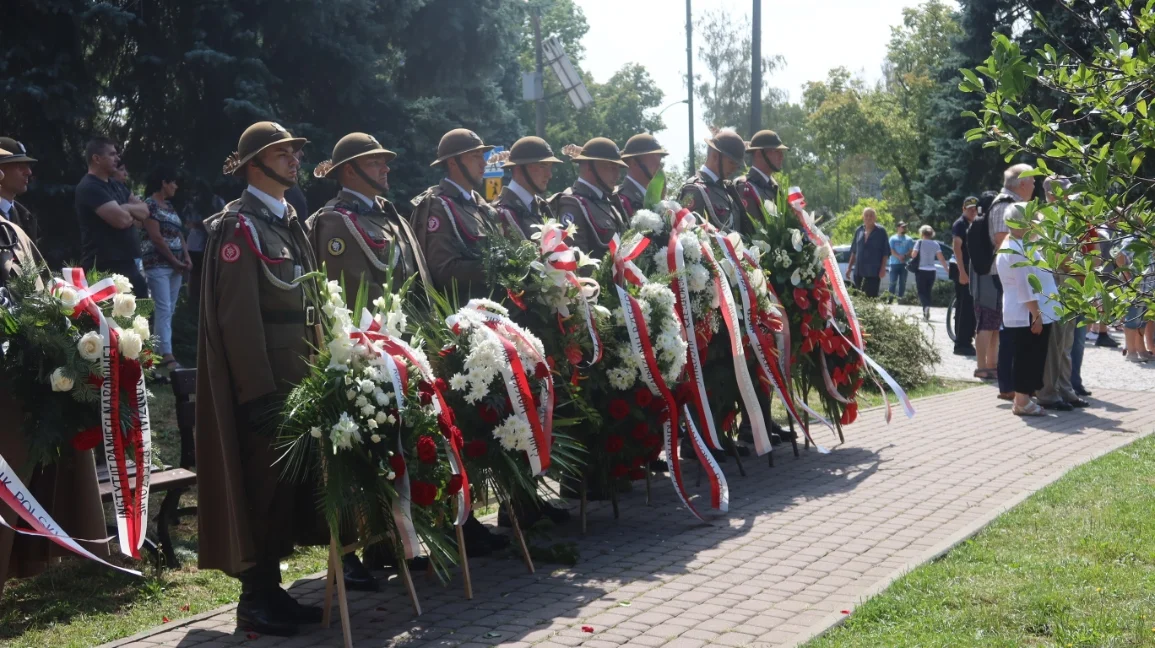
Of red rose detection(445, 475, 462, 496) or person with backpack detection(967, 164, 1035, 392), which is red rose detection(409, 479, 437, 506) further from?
person with backpack detection(967, 164, 1035, 392)

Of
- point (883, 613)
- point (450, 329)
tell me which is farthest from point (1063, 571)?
point (450, 329)

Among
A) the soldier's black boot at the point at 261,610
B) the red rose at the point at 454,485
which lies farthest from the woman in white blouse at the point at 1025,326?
the soldier's black boot at the point at 261,610

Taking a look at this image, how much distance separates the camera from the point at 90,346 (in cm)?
535

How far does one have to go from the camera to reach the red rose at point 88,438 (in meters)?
5.47

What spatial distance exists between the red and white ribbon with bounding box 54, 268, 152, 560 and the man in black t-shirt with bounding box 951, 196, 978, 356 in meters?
12.5

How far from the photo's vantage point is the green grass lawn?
206 inches

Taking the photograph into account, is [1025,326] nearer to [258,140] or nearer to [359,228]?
[359,228]

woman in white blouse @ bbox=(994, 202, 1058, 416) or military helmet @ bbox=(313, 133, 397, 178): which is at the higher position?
military helmet @ bbox=(313, 133, 397, 178)

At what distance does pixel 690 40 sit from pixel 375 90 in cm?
2901

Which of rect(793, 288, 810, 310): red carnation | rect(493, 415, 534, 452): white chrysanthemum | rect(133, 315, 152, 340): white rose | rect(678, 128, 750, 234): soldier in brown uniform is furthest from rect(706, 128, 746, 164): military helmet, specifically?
rect(133, 315, 152, 340): white rose

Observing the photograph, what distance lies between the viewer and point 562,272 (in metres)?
6.99

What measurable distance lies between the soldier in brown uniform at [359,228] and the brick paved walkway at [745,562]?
1639 mm

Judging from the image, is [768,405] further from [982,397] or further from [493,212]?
[982,397]

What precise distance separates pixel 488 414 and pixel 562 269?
43.8 inches
